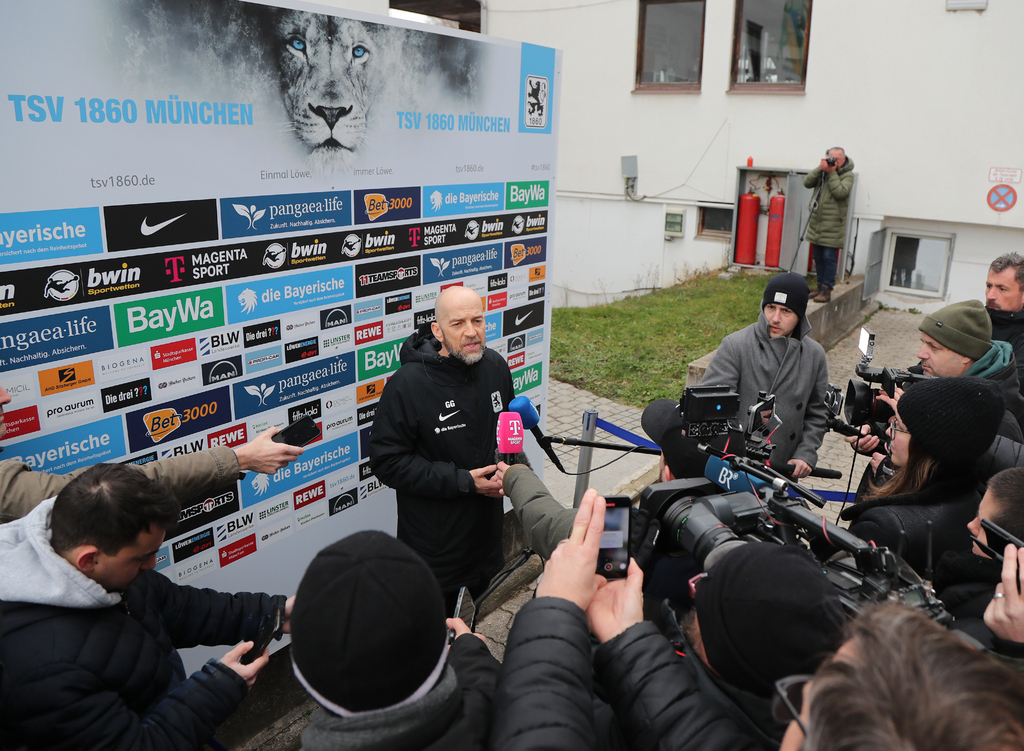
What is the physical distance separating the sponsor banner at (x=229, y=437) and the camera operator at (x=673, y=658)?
1.96m

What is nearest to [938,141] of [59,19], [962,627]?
[962,627]

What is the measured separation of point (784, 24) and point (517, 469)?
40.8ft

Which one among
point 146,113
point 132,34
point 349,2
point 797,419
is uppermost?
point 349,2

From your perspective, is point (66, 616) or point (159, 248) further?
point (159, 248)

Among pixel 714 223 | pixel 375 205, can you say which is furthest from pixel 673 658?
pixel 714 223

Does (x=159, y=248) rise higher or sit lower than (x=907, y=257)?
higher

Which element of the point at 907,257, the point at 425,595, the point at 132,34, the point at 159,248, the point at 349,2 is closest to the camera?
the point at 425,595

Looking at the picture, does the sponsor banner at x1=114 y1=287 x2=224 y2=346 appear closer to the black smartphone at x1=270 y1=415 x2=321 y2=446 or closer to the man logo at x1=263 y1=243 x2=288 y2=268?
the man logo at x1=263 y1=243 x2=288 y2=268

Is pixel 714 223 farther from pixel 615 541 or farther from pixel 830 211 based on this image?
pixel 615 541

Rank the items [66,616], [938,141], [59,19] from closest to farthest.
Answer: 1. [66,616]
2. [59,19]
3. [938,141]

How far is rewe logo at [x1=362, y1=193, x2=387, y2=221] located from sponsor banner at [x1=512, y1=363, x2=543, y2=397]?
1502 millimetres

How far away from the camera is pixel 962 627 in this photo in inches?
82.7

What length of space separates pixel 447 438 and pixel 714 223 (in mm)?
11355

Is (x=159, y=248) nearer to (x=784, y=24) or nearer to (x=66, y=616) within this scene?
(x=66, y=616)
